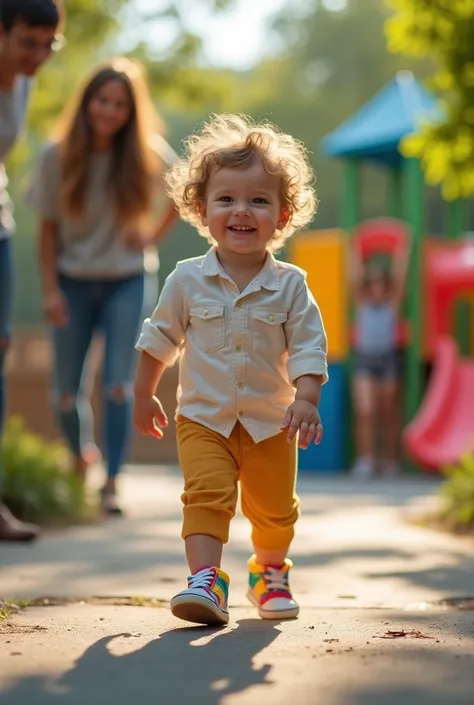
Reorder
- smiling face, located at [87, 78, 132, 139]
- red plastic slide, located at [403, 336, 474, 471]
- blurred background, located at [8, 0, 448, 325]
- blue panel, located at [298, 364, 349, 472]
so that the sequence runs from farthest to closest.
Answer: blurred background, located at [8, 0, 448, 325] < blue panel, located at [298, 364, 349, 472] < red plastic slide, located at [403, 336, 474, 471] < smiling face, located at [87, 78, 132, 139]

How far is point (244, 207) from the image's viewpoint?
125 inches

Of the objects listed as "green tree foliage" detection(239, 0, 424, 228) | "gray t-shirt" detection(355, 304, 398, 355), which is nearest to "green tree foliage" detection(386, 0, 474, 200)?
"gray t-shirt" detection(355, 304, 398, 355)

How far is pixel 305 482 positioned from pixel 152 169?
459cm

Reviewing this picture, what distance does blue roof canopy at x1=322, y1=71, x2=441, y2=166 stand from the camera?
40.6ft

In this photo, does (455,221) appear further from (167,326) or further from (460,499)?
(167,326)

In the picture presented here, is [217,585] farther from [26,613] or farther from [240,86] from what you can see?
[240,86]

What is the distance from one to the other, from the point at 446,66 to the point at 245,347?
11.1ft

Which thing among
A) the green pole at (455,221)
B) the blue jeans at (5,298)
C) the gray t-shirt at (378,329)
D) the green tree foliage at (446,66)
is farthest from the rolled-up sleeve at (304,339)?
the green pole at (455,221)

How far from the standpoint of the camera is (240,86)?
39.6 metres

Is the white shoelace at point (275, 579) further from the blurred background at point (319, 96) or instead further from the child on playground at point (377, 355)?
the child on playground at point (377, 355)

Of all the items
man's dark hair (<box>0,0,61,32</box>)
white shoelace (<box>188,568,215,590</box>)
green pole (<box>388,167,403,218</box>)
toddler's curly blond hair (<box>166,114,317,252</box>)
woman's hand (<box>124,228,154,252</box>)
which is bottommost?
white shoelace (<box>188,568,215,590</box>)

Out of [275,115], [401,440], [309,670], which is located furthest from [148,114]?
[275,115]

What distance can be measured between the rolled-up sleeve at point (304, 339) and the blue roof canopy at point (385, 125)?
9.30 m

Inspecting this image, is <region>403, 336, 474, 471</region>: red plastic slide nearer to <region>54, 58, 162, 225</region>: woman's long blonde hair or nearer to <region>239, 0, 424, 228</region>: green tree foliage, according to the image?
<region>54, 58, 162, 225</region>: woman's long blonde hair
